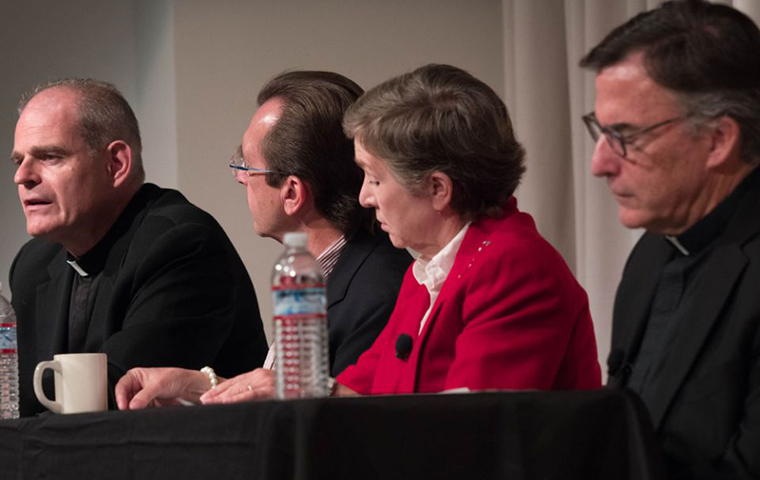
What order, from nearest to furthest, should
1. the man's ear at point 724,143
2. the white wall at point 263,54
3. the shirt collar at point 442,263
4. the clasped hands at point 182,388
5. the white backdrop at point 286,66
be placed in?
1. the man's ear at point 724,143
2. the clasped hands at point 182,388
3. the shirt collar at point 442,263
4. the white backdrop at point 286,66
5. the white wall at point 263,54

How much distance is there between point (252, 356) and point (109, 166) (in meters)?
0.63

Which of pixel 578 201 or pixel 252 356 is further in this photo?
pixel 578 201

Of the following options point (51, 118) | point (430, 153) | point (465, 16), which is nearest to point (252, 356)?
point (51, 118)

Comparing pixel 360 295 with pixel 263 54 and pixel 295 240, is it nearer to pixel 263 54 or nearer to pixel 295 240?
pixel 295 240

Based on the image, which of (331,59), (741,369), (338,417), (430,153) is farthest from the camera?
(331,59)

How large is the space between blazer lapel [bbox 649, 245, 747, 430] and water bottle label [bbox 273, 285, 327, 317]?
0.46m

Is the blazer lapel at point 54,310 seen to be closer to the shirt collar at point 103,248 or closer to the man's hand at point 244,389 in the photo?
the shirt collar at point 103,248

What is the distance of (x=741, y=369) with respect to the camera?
154 cm

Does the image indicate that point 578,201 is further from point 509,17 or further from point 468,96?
point 468,96

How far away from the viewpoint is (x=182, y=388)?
86.0 inches

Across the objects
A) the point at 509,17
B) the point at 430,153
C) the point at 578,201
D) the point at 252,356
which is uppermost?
the point at 509,17

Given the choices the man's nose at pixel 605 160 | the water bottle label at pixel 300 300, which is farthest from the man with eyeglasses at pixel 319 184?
the water bottle label at pixel 300 300

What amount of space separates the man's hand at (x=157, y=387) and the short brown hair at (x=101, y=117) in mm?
1172

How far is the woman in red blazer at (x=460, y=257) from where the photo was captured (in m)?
1.97
